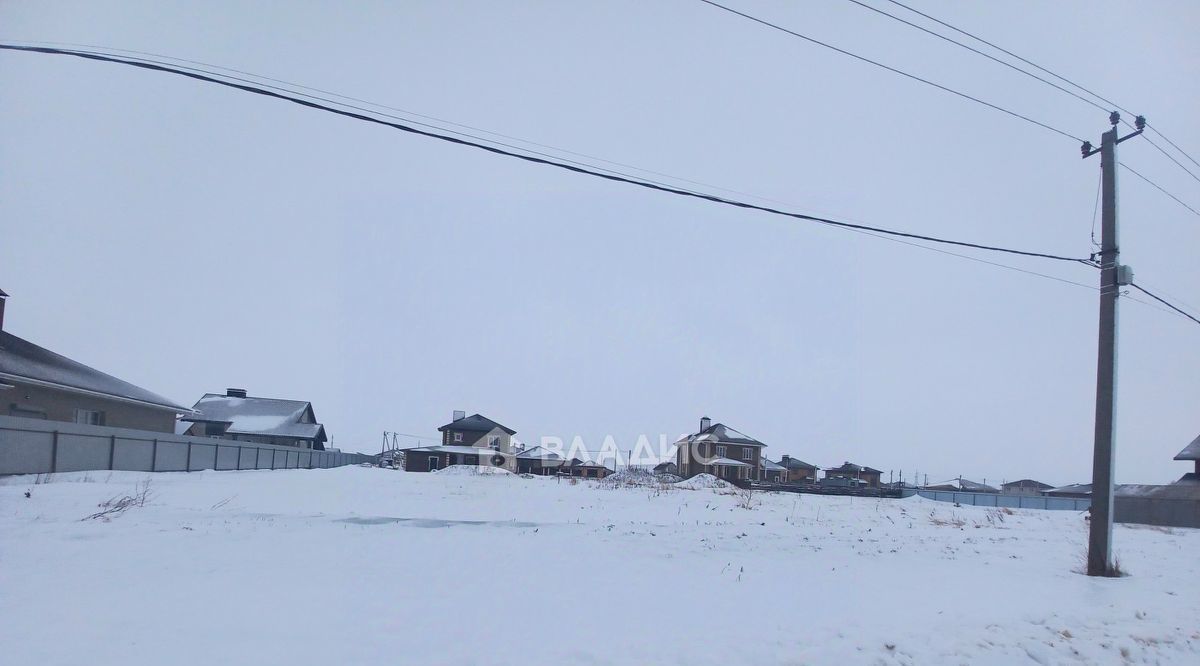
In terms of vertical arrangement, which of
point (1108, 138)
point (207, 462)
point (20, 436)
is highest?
point (1108, 138)

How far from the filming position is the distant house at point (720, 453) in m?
68.9

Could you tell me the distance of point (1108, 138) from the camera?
1332cm

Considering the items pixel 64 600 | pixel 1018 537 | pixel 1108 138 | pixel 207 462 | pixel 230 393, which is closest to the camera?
pixel 64 600

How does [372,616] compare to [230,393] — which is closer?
[372,616]

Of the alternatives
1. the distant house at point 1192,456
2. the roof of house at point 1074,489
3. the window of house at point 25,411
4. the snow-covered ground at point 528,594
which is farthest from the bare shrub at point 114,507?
the roof of house at point 1074,489

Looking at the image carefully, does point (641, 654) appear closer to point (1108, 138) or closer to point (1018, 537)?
point (1108, 138)

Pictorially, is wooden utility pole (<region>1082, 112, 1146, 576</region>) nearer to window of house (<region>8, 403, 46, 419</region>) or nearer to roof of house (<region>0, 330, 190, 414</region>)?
roof of house (<region>0, 330, 190, 414</region>)

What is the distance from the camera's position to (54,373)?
1184 inches

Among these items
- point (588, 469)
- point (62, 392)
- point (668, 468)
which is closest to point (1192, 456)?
point (588, 469)

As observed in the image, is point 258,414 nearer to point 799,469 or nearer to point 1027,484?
point 799,469

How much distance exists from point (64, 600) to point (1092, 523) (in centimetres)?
1517

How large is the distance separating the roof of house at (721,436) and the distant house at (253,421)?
36044mm

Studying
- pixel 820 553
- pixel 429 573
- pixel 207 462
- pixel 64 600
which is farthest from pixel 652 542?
pixel 207 462

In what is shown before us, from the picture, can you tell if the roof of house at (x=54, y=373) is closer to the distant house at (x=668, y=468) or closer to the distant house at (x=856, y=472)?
the distant house at (x=668, y=468)
